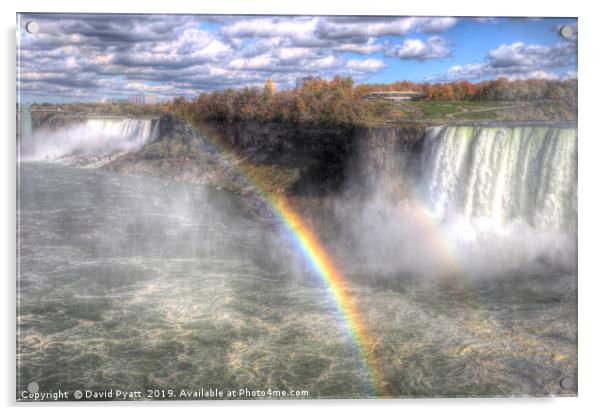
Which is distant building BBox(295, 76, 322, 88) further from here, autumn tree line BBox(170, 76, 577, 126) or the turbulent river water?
→ the turbulent river water

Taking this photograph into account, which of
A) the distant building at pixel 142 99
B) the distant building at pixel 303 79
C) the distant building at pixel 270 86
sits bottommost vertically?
the distant building at pixel 142 99

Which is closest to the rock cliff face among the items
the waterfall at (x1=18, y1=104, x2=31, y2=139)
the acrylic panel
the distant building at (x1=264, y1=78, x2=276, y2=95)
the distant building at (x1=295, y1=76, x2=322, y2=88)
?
the acrylic panel

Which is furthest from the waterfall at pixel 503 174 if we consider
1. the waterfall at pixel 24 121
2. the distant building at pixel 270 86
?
the waterfall at pixel 24 121

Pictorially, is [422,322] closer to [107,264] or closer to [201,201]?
[107,264]

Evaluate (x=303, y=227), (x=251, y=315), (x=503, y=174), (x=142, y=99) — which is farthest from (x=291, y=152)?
(x=251, y=315)

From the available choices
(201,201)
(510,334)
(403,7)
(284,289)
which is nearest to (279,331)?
(284,289)

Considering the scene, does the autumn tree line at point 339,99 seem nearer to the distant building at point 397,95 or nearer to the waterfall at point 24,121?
the distant building at point 397,95
